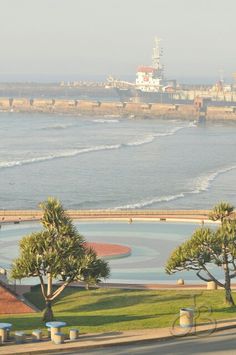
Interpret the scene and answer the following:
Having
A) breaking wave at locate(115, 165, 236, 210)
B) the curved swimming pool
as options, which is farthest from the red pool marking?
breaking wave at locate(115, 165, 236, 210)

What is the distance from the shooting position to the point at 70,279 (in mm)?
43531

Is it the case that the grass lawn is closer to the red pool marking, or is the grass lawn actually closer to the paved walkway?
the paved walkway

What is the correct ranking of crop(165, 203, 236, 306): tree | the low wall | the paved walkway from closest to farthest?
the paved walkway
crop(165, 203, 236, 306): tree
the low wall

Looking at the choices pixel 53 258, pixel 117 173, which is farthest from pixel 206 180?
pixel 53 258

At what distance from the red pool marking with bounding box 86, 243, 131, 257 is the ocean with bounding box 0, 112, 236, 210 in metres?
35.5

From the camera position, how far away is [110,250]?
66.2m

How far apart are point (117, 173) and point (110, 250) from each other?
7057 cm

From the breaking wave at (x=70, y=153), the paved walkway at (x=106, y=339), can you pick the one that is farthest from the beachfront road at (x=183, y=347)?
the breaking wave at (x=70, y=153)

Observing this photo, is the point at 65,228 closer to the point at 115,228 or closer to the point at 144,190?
the point at 115,228

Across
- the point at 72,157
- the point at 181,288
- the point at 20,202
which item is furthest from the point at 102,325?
the point at 72,157

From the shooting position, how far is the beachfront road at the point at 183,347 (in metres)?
36.4

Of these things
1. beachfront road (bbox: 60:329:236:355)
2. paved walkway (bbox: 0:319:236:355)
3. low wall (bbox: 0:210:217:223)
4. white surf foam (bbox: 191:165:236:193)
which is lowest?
white surf foam (bbox: 191:165:236:193)

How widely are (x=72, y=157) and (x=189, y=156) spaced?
18807mm

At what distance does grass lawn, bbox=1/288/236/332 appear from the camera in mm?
41312
